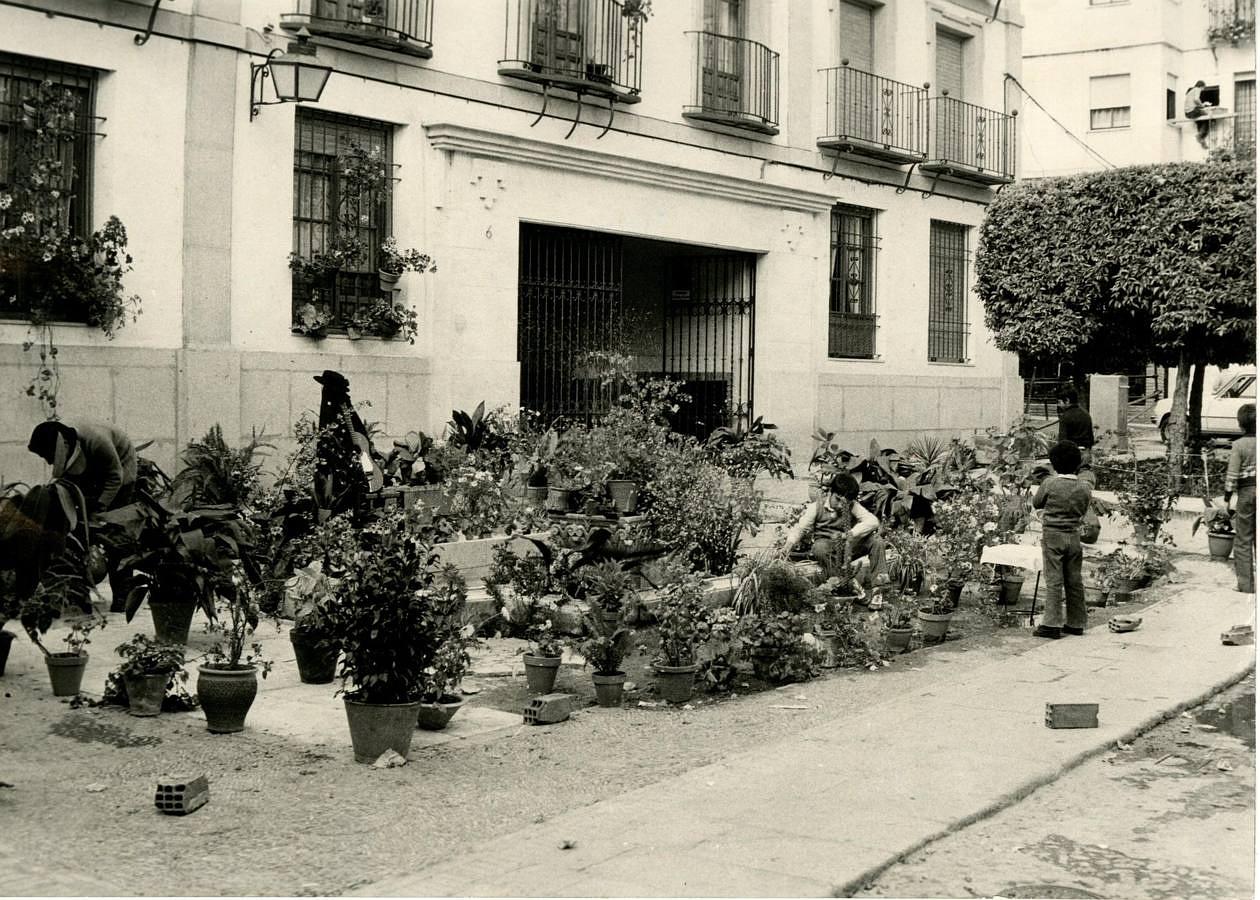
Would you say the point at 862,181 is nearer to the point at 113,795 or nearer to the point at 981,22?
the point at 981,22

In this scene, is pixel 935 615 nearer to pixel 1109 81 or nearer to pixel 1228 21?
pixel 1228 21

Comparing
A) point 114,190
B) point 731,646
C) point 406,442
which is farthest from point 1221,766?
point 114,190

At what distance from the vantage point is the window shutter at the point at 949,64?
2258cm

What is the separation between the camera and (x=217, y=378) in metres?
13.1

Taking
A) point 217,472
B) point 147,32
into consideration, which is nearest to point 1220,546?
point 217,472

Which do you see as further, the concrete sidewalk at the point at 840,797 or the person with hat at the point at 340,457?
the person with hat at the point at 340,457

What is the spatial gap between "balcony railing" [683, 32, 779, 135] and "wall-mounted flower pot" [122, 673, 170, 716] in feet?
40.3

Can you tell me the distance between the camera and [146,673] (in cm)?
745

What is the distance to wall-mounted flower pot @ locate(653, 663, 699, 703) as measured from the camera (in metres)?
8.31

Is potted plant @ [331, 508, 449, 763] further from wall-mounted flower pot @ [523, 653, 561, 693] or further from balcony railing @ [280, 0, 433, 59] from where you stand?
balcony railing @ [280, 0, 433, 59]

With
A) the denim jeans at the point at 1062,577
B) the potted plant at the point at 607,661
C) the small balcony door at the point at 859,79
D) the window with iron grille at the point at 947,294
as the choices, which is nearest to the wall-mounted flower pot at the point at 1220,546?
the denim jeans at the point at 1062,577

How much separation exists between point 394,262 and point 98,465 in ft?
19.3

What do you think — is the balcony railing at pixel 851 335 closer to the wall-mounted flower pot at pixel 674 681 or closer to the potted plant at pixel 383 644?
the wall-mounted flower pot at pixel 674 681

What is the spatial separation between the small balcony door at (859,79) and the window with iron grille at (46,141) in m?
11.4
